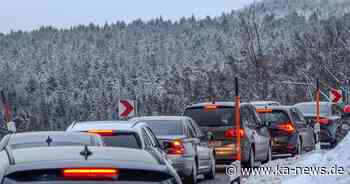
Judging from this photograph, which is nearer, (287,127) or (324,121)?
(287,127)

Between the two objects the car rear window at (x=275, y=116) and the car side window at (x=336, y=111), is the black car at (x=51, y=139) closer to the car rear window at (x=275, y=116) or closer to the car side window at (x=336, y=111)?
the car rear window at (x=275, y=116)

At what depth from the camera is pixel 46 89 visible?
583 feet

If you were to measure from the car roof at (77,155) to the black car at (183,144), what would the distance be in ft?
32.6

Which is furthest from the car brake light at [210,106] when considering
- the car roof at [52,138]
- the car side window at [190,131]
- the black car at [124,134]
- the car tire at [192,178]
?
the car roof at [52,138]

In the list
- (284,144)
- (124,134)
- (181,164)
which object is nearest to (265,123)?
(284,144)

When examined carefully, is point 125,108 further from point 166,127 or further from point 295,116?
point 166,127

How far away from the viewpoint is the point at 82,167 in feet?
17.3

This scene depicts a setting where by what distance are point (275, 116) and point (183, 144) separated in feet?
27.2

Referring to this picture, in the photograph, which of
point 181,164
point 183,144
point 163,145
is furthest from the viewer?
point 183,144

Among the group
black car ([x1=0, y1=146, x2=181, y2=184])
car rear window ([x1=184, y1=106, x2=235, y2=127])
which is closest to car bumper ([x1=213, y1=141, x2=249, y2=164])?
car rear window ([x1=184, y1=106, x2=235, y2=127])

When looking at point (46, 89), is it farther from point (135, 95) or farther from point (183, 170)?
point (183, 170)

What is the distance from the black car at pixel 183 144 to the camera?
16391mm

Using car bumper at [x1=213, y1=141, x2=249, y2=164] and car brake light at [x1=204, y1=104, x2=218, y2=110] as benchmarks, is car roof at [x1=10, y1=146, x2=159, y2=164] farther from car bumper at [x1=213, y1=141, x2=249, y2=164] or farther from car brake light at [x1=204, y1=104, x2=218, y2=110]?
car brake light at [x1=204, y1=104, x2=218, y2=110]

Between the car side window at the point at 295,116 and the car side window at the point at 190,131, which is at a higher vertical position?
the car side window at the point at 190,131
